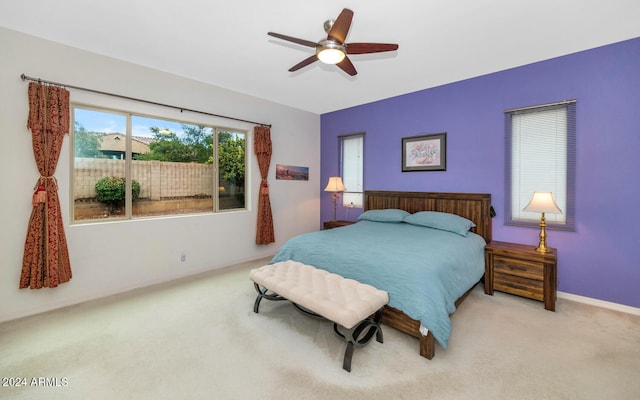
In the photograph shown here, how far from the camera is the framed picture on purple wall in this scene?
396 cm

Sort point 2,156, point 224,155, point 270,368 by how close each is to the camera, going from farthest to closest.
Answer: point 224,155
point 2,156
point 270,368

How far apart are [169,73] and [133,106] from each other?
2.16 ft

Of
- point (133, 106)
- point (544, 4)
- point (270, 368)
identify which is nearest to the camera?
point (270, 368)

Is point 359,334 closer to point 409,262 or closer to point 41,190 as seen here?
point 409,262

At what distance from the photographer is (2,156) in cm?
247

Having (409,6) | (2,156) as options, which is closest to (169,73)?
(2,156)

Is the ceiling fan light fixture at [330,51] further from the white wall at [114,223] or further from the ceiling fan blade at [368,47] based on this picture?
the white wall at [114,223]

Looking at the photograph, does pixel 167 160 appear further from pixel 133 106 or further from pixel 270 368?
pixel 270 368

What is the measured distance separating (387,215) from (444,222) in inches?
34.1

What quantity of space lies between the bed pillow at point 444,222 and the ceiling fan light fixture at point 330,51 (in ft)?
7.69

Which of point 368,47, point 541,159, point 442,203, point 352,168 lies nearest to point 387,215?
point 442,203

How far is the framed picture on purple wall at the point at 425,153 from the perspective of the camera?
3965 mm

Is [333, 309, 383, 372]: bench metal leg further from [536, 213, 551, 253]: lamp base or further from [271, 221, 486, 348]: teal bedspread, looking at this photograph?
[536, 213, 551, 253]: lamp base

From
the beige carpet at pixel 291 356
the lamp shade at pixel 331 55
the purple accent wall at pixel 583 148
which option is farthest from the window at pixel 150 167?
the purple accent wall at pixel 583 148
